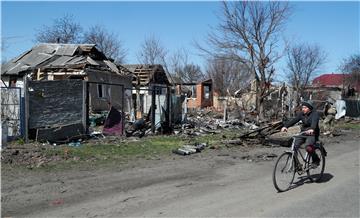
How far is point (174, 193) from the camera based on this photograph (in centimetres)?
871

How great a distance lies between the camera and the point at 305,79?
168ft

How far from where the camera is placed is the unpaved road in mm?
7309

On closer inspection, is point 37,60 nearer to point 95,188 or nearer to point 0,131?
point 0,131

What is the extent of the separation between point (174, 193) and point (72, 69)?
20969mm

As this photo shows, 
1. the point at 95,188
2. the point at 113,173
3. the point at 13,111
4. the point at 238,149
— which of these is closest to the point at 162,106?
the point at 238,149

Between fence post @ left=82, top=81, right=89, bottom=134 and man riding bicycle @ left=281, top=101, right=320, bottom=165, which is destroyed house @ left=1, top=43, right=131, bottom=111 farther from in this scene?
man riding bicycle @ left=281, top=101, right=320, bottom=165

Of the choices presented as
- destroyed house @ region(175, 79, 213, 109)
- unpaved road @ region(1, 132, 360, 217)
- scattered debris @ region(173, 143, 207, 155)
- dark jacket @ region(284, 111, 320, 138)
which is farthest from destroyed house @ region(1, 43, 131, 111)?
destroyed house @ region(175, 79, 213, 109)

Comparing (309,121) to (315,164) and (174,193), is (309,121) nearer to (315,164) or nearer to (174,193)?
(315,164)

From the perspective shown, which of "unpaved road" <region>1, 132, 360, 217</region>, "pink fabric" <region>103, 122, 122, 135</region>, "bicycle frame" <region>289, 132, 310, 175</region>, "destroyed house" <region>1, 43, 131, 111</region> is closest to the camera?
"unpaved road" <region>1, 132, 360, 217</region>

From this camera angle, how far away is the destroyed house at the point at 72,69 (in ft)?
92.7

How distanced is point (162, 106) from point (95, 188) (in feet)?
37.4

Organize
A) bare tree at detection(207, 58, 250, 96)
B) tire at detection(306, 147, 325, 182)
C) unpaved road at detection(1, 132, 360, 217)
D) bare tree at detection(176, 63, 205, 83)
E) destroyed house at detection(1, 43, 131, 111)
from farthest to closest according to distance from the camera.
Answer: bare tree at detection(176, 63, 205, 83) → bare tree at detection(207, 58, 250, 96) → destroyed house at detection(1, 43, 131, 111) → tire at detection(306, 147, 325, 182) → unpaved road at detection(1, 132, 360, 217)

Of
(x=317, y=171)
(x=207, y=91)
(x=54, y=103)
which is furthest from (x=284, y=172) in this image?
(x=207, y=91)

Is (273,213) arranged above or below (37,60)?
below
